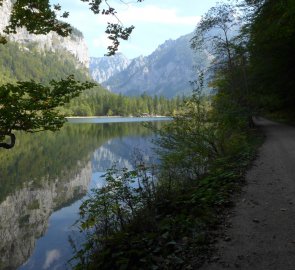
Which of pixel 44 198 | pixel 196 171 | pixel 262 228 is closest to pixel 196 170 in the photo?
pixel 196 171

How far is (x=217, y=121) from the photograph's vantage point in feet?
58.1

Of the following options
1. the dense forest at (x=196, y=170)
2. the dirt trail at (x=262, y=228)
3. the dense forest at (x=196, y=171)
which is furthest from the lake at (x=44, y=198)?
the dirt trail at (x=262, y=228)

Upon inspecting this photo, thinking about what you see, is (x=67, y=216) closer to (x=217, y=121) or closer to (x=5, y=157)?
(x=217, y=121)

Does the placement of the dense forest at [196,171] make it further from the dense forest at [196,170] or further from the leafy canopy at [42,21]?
the leafy canopy at [42,21]

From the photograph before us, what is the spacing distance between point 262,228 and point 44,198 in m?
→ 18.4

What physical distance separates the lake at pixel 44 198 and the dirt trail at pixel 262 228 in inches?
230

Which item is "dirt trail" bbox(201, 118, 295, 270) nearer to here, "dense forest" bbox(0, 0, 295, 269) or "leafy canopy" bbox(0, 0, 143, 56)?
"dense forest" bbox(0, 0, 295, 269)

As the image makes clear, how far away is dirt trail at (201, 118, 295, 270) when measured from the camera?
5.13 meters

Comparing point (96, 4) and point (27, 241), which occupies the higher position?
A: point (96, 4)

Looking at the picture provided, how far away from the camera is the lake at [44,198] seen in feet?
44.6

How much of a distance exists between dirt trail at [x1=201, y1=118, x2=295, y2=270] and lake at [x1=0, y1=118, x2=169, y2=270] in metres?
5.84

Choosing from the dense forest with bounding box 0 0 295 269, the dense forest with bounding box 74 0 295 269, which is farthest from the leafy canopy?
the dense forest with bounding box 74 0 295 269

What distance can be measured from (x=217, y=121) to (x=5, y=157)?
28.7 meters

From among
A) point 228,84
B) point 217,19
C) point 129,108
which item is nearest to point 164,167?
point 217,19
